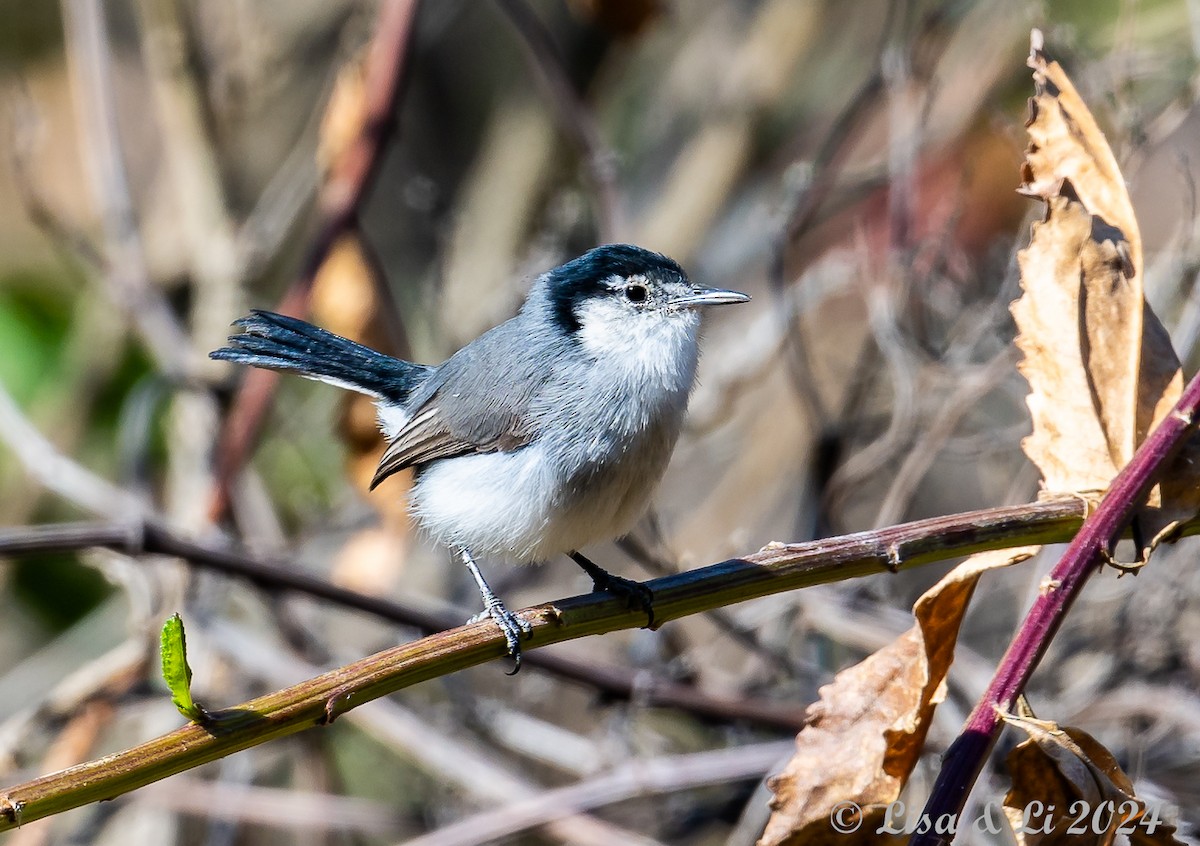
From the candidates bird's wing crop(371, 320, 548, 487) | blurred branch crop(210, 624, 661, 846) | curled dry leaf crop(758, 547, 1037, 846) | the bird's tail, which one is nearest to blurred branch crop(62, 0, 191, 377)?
the bird's tail

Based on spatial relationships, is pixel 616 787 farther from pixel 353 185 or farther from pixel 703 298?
pixel 353 185

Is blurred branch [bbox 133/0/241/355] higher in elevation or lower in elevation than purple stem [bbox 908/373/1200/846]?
higher

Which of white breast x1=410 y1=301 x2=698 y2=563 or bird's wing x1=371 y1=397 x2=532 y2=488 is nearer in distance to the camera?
white breast x1=410 y1=301 x2=698 y2=563

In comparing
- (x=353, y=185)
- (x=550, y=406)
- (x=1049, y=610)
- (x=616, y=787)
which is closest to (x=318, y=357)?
(x=353, y=185)

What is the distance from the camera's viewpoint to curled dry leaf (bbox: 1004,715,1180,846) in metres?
1.27

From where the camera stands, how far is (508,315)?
4051mm

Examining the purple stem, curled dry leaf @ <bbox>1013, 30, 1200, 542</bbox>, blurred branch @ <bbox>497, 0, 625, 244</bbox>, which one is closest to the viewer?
the purple stem

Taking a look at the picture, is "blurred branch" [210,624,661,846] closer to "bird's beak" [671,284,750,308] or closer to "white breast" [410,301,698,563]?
"white breast" [410,301,698,563]

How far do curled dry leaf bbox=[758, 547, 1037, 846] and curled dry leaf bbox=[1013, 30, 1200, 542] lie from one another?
0.18 metres

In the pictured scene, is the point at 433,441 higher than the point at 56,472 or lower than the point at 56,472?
lower

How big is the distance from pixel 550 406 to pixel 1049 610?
1457mm

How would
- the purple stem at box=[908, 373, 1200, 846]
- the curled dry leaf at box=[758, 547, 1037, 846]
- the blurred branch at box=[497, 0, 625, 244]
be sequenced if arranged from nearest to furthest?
the purple stem at box=[908, 373, 1200, 846] → the curled dry leaf at box=[758, 547, 1037, 846] → the blurred branch at box=[497, 0, 625, 244]

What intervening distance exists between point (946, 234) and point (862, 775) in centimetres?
224

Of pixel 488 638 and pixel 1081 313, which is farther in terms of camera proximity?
pixel 1081 313
